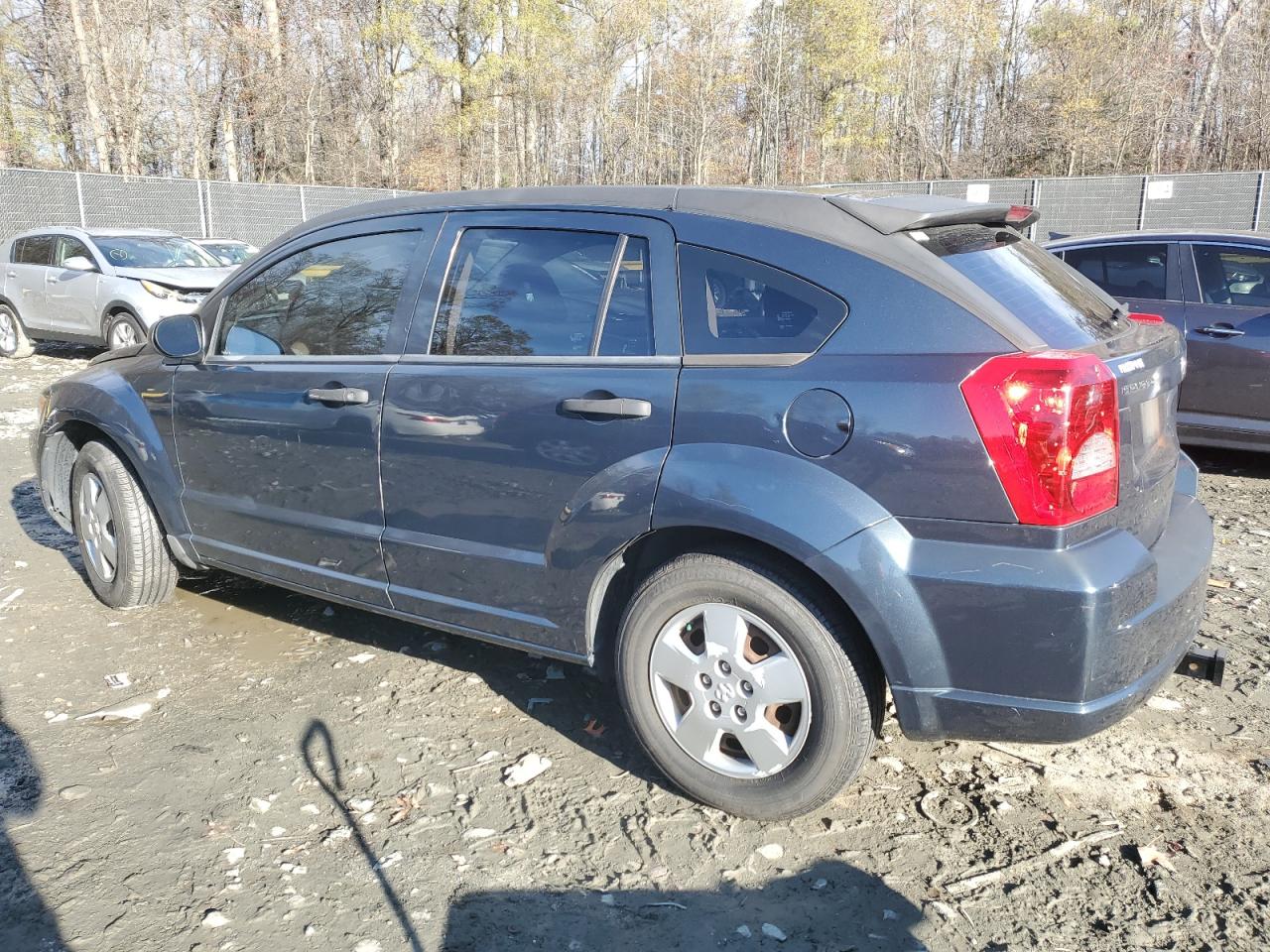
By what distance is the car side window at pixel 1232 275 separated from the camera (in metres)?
6.70

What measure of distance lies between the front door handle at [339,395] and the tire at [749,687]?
1270 millimetres

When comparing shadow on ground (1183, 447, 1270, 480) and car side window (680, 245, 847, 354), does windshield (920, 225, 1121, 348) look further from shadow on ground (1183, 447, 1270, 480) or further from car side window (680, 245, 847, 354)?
shadow on ground (1183, 447, 1270, 480)

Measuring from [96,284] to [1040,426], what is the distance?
43.0ft

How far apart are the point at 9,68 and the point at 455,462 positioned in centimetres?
3261

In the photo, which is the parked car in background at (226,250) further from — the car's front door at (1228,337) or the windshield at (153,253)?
the car's front door at (1228,337)

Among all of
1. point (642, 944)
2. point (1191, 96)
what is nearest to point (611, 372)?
point (642, 944)

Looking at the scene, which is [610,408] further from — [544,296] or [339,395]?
[339,395]

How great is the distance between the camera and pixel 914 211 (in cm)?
294

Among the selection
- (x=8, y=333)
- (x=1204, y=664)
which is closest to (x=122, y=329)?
(x=8, y=333)

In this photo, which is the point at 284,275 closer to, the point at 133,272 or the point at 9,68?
the point at 133,272

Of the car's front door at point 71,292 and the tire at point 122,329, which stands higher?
the car's front door at point 71,292

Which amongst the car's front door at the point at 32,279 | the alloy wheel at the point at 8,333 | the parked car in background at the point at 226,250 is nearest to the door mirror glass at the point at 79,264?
the car's front door at the point at 32,279

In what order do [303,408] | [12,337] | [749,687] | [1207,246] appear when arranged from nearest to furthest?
[749,687], [303,408], [1207,246], [12,337]

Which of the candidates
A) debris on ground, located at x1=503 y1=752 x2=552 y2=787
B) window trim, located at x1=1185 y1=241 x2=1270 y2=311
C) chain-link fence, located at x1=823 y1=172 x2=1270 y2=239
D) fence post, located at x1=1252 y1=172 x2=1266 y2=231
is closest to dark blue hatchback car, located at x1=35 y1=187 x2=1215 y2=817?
debris on ground, located at x1=503 y1=752 x2=552 y2=787
